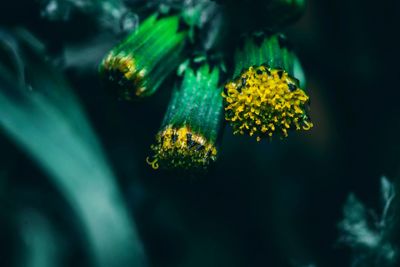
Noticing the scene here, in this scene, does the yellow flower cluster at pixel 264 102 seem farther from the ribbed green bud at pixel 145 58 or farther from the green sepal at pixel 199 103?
the ribbed green bud at pixel 145 58

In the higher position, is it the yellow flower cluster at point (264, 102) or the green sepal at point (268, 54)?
the green sepal at point (268, 54)

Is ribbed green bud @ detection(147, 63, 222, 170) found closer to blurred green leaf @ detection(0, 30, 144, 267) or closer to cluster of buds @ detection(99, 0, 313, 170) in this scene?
cluster of buds @ detection(99, 0, 313, 170)

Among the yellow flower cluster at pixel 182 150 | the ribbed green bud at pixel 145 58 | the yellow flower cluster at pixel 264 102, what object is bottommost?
the yellow flower cluster at pixel 182 150

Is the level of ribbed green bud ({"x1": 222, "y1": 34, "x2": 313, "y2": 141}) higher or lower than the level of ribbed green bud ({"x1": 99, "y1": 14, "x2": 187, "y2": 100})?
lower

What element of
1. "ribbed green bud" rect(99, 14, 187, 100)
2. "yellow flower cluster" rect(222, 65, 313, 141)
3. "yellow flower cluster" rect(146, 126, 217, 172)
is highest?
"ribbed green bud" rect(99, 14, 187, 100)

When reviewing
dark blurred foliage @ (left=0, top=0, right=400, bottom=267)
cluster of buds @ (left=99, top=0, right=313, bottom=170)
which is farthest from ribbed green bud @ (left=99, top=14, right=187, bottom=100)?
dark blurred foliage @ (left=0, top=0, right=400, bottom=267)

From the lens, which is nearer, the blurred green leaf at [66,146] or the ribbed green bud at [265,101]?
the ribbed green bud at [265,101]

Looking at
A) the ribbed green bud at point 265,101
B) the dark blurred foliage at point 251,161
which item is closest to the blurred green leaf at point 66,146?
the dark blurred foliage at point 251,161

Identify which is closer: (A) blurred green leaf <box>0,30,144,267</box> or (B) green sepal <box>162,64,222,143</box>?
(B) green sepal <box>162,64,222,143</box>
